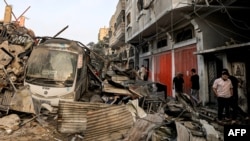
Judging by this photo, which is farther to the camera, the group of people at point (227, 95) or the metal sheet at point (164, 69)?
the metal sheet at point (164, 69)

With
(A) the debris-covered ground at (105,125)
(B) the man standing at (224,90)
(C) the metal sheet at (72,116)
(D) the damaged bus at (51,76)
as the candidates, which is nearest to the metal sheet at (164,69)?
(A) the debris-covered ground at (105,125)

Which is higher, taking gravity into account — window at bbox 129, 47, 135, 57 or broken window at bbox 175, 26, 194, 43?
window at bbox 129, 47, 135, 57

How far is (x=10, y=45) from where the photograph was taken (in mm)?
15094

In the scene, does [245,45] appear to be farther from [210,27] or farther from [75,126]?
[75,126]

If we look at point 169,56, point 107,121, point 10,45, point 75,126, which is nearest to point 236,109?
point 107,121

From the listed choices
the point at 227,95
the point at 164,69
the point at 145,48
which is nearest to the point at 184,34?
the point at 164,69

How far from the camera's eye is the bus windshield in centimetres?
917

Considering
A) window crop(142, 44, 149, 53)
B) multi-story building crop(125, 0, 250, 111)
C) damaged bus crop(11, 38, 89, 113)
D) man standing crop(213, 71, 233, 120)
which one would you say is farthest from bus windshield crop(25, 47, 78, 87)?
window crop(142, 44, 149, 53)

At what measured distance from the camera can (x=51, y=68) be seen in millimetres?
9445

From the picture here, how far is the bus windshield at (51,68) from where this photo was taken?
30.1ft

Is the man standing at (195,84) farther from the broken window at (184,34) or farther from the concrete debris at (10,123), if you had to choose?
the concrete debris at (10,123)

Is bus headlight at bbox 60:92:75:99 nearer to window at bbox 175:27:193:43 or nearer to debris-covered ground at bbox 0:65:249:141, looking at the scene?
debris-covered ground at bbox 0:65:249:141

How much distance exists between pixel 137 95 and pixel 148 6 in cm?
662

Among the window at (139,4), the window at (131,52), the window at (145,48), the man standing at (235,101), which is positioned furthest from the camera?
the window at (131,52)
